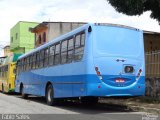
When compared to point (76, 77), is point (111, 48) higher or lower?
higher

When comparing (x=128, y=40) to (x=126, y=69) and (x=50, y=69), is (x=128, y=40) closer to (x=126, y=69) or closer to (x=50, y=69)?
(x=126, y=69)

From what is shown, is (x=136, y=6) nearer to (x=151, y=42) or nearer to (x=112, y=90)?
(x=151, y=42)

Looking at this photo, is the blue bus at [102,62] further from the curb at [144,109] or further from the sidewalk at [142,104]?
the sidewalk at [142,104]

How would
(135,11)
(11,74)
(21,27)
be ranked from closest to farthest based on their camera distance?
(135,11) < (11,74) < (21,27)

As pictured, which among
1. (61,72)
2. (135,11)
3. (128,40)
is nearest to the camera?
(128,40)

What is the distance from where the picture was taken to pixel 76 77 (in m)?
14.7

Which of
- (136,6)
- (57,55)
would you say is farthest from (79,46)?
(136,6)

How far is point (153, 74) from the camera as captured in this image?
19.6 meters

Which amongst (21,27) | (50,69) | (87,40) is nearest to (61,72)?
(50,69)

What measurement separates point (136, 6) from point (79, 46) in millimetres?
6186

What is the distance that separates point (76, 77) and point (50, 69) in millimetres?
3456

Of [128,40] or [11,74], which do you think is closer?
[128,40]

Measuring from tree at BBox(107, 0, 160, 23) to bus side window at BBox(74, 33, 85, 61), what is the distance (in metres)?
5.65

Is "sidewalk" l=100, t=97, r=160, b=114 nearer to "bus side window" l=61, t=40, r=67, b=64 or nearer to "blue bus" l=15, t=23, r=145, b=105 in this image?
"blue bus" l=15, t=23, r=145, b=105
